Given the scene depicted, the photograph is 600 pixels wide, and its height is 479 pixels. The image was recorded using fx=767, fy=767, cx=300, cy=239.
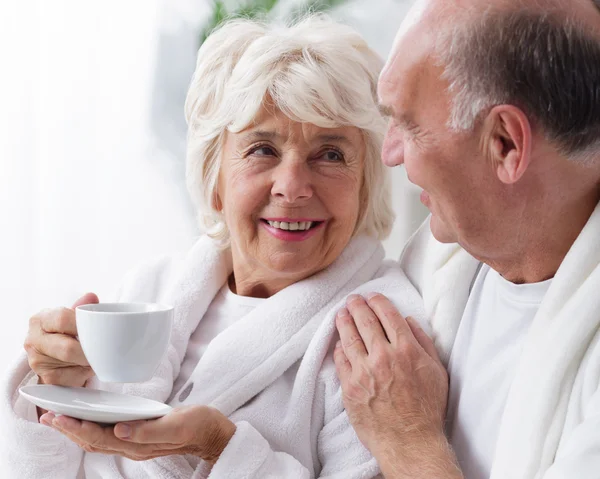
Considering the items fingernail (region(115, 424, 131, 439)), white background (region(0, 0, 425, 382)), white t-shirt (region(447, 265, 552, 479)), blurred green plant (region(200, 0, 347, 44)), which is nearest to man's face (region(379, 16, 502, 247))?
white t-shirt (region(447, 265, 552, 479))

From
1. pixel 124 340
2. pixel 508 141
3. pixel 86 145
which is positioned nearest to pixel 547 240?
pixel 508 141

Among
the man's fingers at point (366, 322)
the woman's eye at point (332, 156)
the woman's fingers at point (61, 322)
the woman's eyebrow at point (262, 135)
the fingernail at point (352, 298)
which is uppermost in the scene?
the woman's eyebrow at point (262, 135)

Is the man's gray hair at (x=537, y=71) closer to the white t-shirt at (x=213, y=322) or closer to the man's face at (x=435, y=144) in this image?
the man's face at (x=435, y=144)

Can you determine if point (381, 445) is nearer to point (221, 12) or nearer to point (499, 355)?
point (499, 355)

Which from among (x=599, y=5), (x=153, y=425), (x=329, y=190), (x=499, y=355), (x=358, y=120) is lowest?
(x=153, y=425)

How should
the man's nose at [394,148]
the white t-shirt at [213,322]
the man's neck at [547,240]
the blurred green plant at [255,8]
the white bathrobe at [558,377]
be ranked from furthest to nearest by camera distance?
the blurred green plant at [255,8], the white t-shirt at [213,322], the man's nose at [394,148], the man's neck at [547,240], the white bathrobe at [558,377]

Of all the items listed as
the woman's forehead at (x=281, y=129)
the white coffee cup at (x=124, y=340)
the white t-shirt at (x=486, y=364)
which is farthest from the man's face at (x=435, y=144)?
the white coffee cup at (x=124, y=340)

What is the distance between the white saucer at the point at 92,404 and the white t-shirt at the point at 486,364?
21.9 inches

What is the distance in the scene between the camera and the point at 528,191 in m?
1.28

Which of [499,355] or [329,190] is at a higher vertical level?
[329,190]

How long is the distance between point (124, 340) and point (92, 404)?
144mm

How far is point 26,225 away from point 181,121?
2.81 ft

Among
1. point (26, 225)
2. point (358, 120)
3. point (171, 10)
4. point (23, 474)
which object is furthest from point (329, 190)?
point (26, 225)

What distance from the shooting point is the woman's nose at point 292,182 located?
1.62 meters
